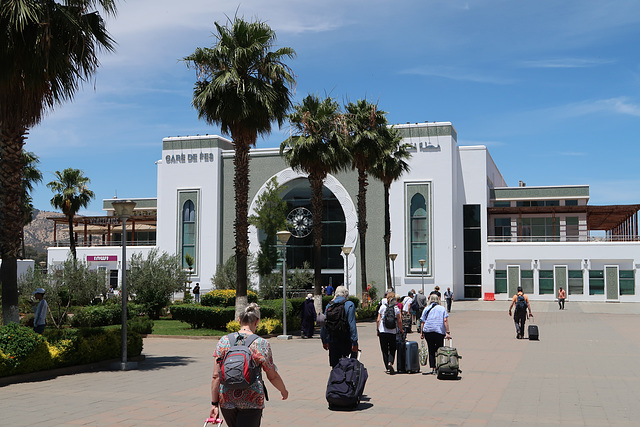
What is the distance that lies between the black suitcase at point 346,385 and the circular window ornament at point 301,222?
43.5 metres

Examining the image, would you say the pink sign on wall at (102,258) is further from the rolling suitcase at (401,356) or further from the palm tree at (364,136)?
the rolling suitcase at (401,356)

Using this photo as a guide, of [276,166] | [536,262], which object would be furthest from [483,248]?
[276,166]

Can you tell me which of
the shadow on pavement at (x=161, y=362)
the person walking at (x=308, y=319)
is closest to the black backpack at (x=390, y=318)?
the shadow on pavement at (x=161, y=362)

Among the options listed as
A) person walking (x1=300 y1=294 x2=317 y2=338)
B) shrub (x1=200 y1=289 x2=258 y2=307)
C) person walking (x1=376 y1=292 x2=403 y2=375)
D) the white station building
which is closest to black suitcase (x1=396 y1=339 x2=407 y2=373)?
person walking (x1=376 y1=292 x2=403 y2=375)

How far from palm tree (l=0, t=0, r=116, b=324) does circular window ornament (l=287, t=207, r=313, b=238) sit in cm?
3970

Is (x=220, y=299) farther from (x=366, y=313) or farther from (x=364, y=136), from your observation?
(x=364, y=136)

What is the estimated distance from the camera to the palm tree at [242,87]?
2000 centimetres

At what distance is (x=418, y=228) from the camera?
48.9m

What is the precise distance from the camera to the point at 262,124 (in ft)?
67.6

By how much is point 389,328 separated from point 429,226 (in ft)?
122

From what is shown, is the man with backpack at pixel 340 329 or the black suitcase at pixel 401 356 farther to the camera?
the black suitcase at pixel 401 356

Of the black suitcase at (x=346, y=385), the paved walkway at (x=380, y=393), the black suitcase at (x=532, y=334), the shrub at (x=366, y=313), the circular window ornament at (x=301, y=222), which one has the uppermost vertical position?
the circular window ornament at (x=301, y=222)

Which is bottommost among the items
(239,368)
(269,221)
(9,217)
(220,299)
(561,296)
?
(561,296)

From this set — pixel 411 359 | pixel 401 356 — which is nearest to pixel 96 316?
pixel 401 356
